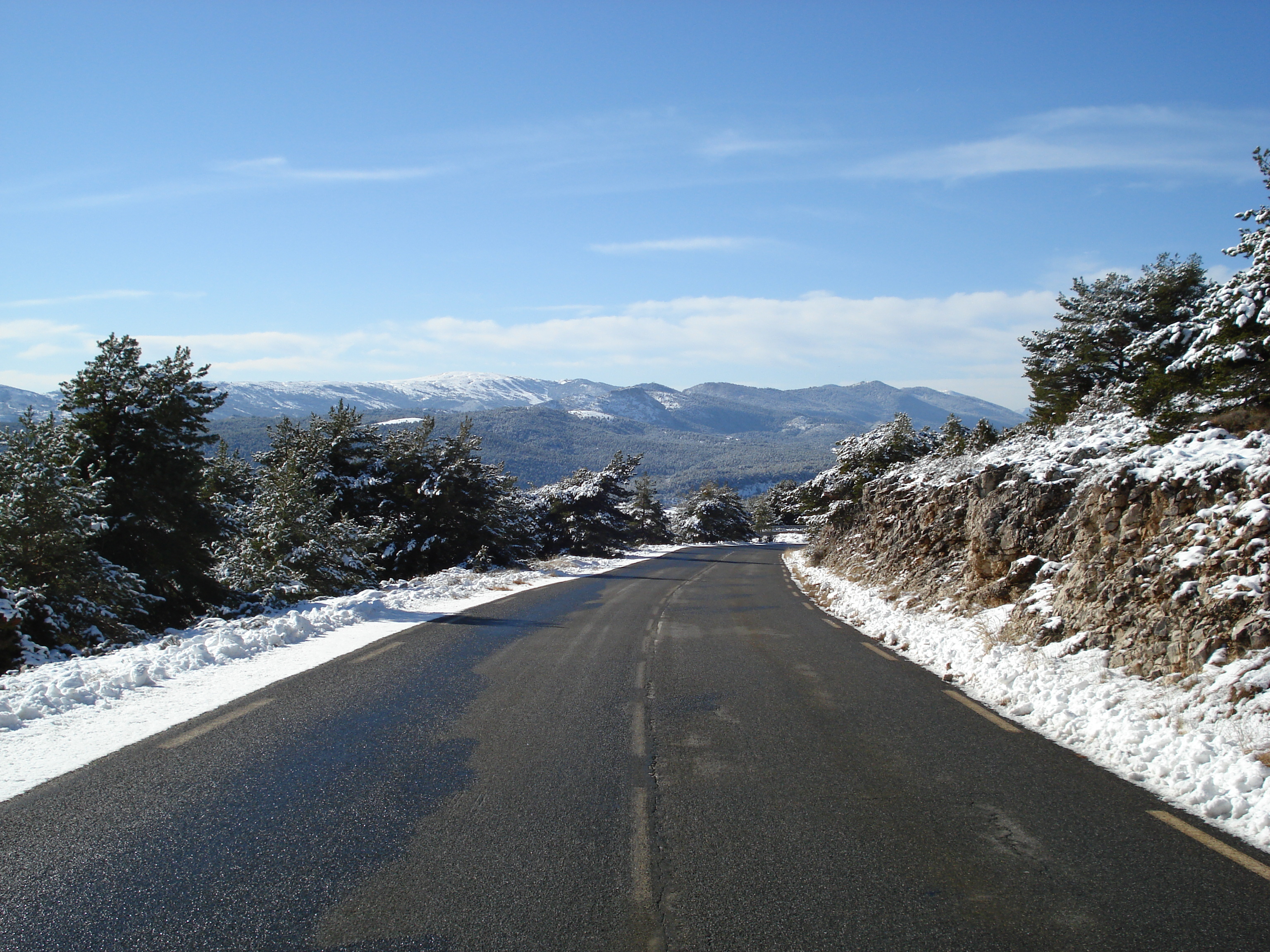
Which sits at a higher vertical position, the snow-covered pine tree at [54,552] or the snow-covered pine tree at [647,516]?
the snow-covered pine tree at [54,552]

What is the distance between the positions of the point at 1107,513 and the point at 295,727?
9.75 m

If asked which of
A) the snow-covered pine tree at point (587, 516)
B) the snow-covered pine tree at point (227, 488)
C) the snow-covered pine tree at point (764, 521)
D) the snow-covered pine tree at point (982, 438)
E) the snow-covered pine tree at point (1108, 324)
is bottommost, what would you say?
the snow-covered pine tree at point (764, 521)

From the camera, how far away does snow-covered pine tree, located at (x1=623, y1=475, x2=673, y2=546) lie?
64438mm

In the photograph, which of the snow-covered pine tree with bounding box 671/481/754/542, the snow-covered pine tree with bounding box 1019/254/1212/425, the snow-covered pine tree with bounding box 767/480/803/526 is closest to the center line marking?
the snow-covered pine tree with bounding box 1019/254/1212/425

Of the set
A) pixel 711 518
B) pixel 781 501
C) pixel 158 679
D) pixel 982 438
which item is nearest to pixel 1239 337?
pixel 982 438

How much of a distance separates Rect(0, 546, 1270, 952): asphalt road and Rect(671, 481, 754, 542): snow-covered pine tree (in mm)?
65414

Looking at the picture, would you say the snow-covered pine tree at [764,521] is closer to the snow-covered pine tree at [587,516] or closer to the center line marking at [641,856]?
the snow-covered pine tree at [587,516]

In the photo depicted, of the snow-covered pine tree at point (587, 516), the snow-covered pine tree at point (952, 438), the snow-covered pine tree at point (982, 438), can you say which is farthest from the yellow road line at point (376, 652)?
the snow-covered pine tree at point (587, 516)

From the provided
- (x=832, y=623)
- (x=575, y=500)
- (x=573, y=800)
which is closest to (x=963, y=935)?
(x=573, y=800)

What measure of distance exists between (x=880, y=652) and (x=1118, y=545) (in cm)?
336

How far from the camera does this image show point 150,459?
1548 centimetres

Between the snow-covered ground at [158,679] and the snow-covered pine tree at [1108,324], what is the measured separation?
46.6ft

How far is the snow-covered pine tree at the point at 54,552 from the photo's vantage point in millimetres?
10922

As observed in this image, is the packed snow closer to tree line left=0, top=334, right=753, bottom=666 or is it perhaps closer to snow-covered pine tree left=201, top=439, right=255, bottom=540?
tree line left=0, top=334, right=753, bottom=666
